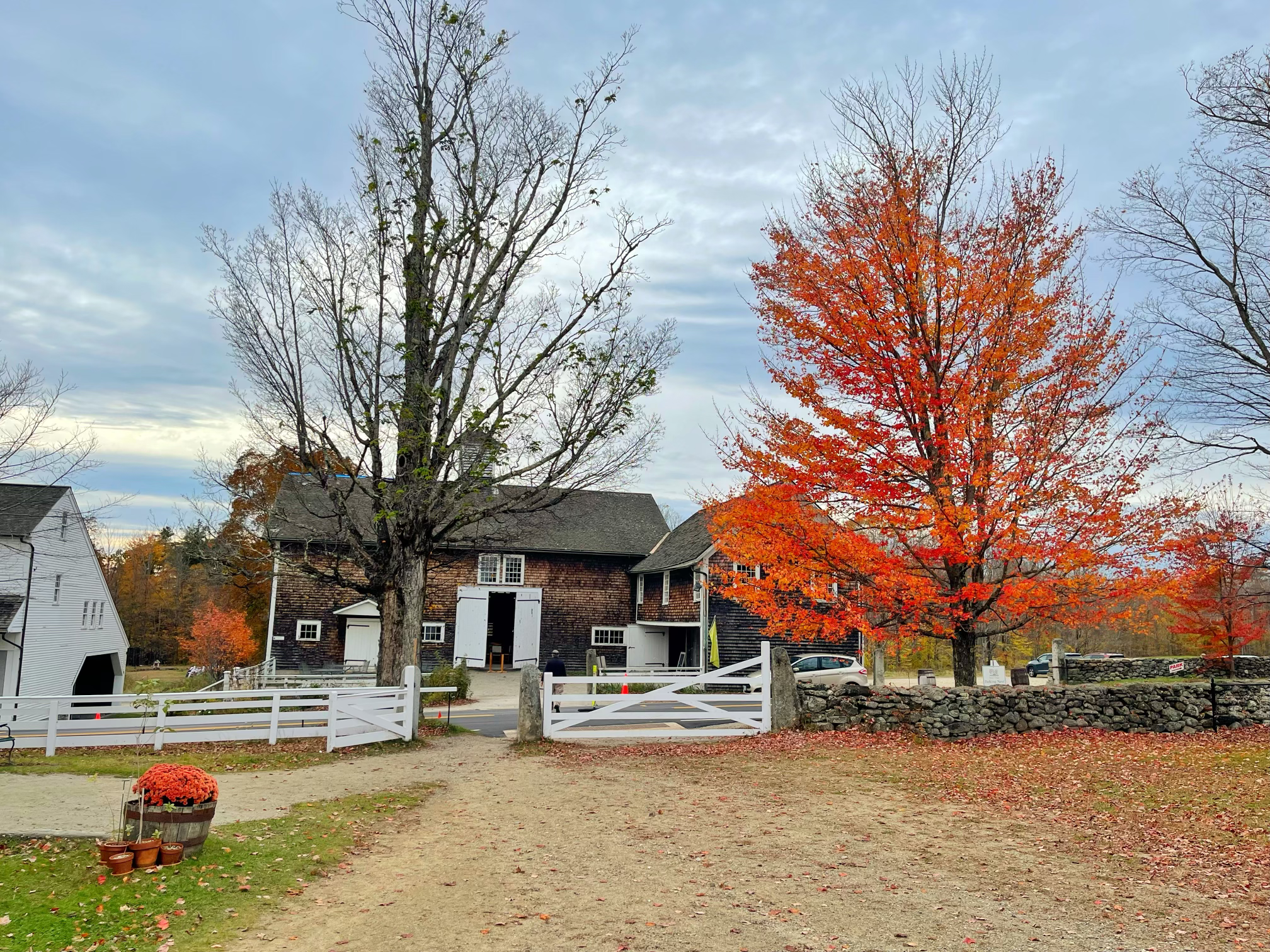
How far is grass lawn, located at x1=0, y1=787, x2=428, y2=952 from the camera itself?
5871mm

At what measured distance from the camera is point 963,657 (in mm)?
15766

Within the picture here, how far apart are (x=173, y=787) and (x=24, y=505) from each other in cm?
2448

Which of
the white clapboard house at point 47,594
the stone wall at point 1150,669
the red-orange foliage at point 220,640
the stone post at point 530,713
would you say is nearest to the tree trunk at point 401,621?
the stone post at point 530,713

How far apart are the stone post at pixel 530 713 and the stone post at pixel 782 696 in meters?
4.50

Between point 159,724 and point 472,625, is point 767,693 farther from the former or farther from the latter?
point 472,625

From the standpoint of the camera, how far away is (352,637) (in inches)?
1316

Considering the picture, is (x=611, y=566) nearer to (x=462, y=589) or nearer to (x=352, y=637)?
(x=462, y=589)

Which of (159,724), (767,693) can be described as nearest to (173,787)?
(159,724)

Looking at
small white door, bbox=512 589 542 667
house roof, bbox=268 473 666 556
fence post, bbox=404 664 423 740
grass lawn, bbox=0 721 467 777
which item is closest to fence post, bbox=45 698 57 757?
grass lawn, bbox=0 721 467 777

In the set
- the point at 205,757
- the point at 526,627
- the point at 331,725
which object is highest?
the point at 526,627

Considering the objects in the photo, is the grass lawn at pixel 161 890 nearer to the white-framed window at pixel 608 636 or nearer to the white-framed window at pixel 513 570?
the white-framed window at pixel 513 570

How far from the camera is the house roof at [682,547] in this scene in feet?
107

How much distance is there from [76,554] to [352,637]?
32.5 ft

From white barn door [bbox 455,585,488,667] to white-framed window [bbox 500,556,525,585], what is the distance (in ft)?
4.39
